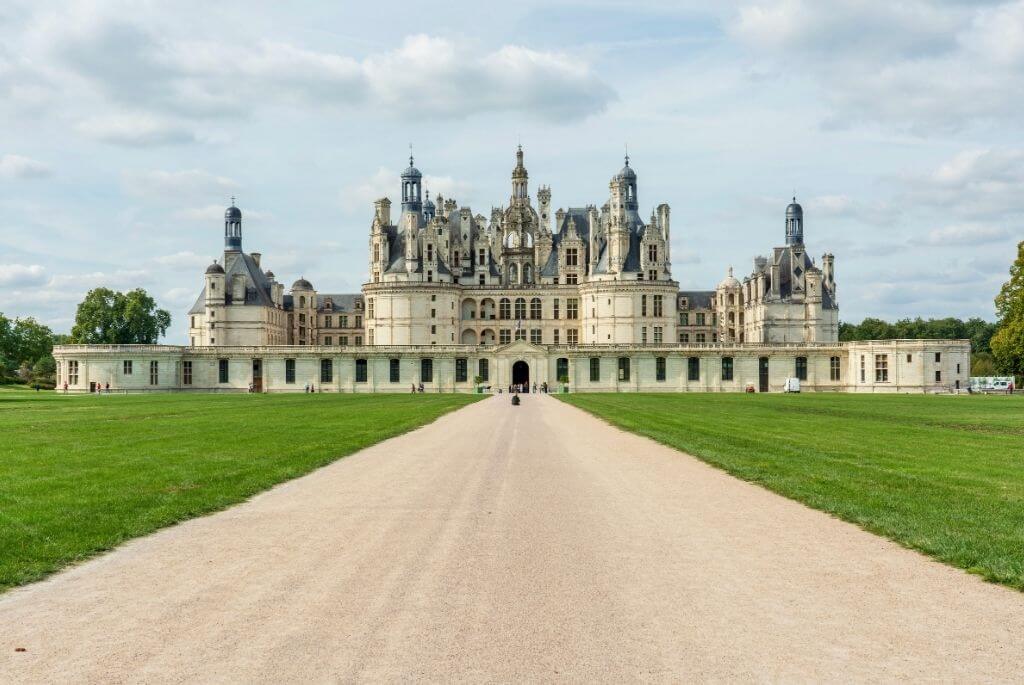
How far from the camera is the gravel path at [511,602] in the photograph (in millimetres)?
8180

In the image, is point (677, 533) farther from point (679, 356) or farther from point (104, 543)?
point (679, 356)

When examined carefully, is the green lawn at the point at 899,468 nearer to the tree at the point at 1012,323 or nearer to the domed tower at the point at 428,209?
the tree at the point at 1012,323

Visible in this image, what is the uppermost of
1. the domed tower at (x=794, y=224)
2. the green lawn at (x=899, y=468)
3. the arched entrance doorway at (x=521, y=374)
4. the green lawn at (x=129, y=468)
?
the domed tower at (x=794, y=224)

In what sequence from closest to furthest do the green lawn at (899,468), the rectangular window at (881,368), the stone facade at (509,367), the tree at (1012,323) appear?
the green lawn at (899,468), the tree at (1012,323), the rectangular window at (881,368), the stone facade at (509,367)

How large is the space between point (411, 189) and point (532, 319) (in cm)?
2235

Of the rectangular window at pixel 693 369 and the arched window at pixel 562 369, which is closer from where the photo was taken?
the rectangular window at pixel 693 369

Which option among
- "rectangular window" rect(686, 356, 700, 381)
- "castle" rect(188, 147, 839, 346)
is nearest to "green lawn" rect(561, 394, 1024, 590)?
"rectangular window" rect(686, 356, 700, 381)

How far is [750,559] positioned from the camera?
12.6 metres

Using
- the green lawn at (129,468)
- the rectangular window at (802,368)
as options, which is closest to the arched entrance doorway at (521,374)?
the rectangular window at (802,368)

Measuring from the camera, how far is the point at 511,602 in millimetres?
10234

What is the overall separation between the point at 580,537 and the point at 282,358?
297 feet

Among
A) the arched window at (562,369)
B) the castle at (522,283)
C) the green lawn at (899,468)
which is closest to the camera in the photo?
the green lawn at (899,468)

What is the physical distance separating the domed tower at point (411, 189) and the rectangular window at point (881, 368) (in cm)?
5573

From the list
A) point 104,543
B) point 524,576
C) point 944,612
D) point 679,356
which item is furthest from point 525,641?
point 679,356
